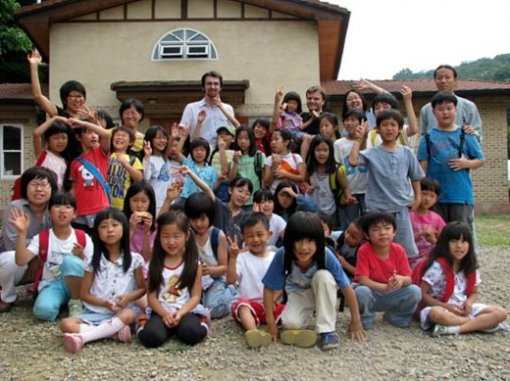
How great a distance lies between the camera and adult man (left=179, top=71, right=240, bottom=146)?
656 centimetres

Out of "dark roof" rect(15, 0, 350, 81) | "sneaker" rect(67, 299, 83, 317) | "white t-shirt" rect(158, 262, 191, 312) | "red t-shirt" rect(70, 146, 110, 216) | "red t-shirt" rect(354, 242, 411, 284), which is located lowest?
"sneaker" rect(67, 299, 83, 317)

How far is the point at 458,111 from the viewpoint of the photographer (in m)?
5.50

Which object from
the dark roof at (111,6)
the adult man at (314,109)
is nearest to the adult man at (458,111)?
the adult man at (314,109)

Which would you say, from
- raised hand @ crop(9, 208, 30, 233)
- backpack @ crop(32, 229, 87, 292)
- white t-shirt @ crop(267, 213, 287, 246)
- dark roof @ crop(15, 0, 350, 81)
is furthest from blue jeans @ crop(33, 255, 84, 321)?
dark roof @ crop(15, 0, 350, 81)

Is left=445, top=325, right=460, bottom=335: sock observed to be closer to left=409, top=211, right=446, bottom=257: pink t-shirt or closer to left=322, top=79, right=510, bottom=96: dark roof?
left=409, top=211, right=446, bottom=257: pink t-shirt

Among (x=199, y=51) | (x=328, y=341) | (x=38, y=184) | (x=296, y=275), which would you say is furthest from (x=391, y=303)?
(x=199, y=51)

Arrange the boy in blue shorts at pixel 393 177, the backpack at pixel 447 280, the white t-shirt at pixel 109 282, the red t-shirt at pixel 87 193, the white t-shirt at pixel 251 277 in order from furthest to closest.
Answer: the red t-shirt at pixel 87 193, the boy in blue shorts at pixel 393 177, the white t-shirt at pixel 251 277, the backpack at pixel 447 280, the white t-shirt at pixel 109 282

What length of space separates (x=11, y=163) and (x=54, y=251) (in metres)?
11.8

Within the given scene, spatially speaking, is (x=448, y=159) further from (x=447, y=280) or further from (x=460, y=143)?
(x=447, y=280)

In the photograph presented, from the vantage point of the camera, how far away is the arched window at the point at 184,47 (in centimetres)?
1397

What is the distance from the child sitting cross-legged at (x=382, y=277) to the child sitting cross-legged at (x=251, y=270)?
0.71 m

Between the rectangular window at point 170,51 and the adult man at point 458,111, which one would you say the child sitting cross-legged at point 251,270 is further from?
the rectangular window at point 170,51

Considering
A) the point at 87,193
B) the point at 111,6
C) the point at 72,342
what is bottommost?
the point at 72,342

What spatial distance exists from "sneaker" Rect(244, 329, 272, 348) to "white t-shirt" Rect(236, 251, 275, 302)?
0.53 metres
